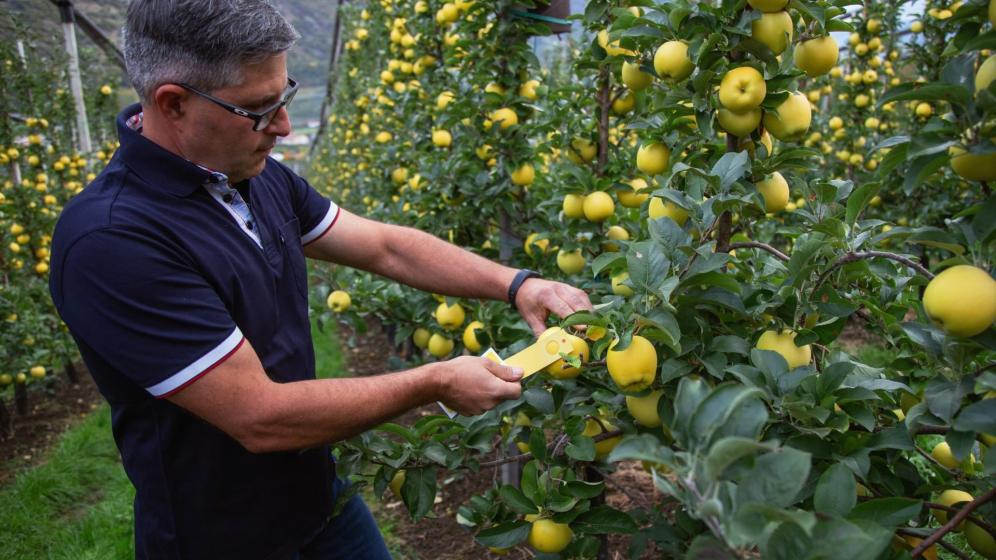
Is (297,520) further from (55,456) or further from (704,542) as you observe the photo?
(55,456)

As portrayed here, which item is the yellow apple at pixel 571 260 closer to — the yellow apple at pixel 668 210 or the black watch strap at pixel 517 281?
the black watch strap at pixel 517 281

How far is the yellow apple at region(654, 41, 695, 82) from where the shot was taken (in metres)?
1.42

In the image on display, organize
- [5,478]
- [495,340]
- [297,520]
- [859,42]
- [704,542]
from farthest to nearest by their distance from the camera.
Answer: [859,42]
[5,478]
[495,340]
[297,520]
[704,542]

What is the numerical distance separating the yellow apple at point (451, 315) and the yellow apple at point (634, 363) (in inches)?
55.7

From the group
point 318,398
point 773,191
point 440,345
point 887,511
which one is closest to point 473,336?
point 440,345

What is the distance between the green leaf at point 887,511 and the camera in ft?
3.30

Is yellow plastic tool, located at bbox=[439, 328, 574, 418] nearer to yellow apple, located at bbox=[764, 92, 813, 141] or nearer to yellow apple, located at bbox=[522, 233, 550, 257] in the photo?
yellow apple, located at bbox=[764, 92, 813, 141]

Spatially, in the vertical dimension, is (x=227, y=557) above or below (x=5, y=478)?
above

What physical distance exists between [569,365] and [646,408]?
18 cm

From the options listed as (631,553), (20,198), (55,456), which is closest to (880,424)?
(631,553)

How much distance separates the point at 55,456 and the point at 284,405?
137 inches

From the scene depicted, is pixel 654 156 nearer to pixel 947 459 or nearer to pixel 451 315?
pixel 947 459

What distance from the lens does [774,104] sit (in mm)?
1395

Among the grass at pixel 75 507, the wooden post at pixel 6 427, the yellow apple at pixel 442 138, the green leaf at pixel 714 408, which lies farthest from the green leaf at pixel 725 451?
the wooden post at pixel 6 427
